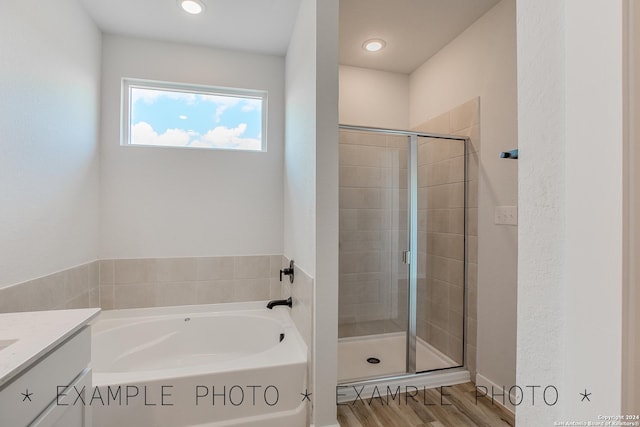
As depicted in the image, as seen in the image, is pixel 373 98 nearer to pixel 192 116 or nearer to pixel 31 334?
pixel 192 116

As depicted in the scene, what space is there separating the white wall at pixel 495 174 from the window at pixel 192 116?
1690 mm

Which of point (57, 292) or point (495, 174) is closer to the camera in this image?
point (57, 292)

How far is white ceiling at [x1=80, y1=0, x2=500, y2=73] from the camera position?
1979mm

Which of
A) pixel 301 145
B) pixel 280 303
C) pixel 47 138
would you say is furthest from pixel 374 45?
pixel 47 138

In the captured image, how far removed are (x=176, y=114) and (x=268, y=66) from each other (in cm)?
88

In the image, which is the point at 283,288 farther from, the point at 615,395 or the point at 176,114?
the point at 615,395

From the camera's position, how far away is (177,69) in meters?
2.39

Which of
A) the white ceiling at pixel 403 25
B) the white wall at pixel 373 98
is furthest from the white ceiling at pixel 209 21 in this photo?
the white wall at pixel 373 98

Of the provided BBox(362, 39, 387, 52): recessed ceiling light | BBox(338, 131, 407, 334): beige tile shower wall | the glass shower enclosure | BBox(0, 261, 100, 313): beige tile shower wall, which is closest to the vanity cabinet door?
BBox(0, 261, 100, 313): beige tile shower wall

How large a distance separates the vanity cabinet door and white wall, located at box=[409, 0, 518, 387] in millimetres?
2161

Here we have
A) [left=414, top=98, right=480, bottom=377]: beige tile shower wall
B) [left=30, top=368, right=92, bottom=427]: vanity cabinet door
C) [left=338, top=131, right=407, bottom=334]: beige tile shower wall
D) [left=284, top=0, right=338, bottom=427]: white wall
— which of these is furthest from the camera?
[left=338, top=131, right=407, bottom=334]: beige tile shower wall

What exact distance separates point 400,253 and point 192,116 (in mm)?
2092

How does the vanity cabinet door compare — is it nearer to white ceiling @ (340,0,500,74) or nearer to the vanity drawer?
the vanity drawer

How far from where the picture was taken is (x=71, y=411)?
38.6 inches
